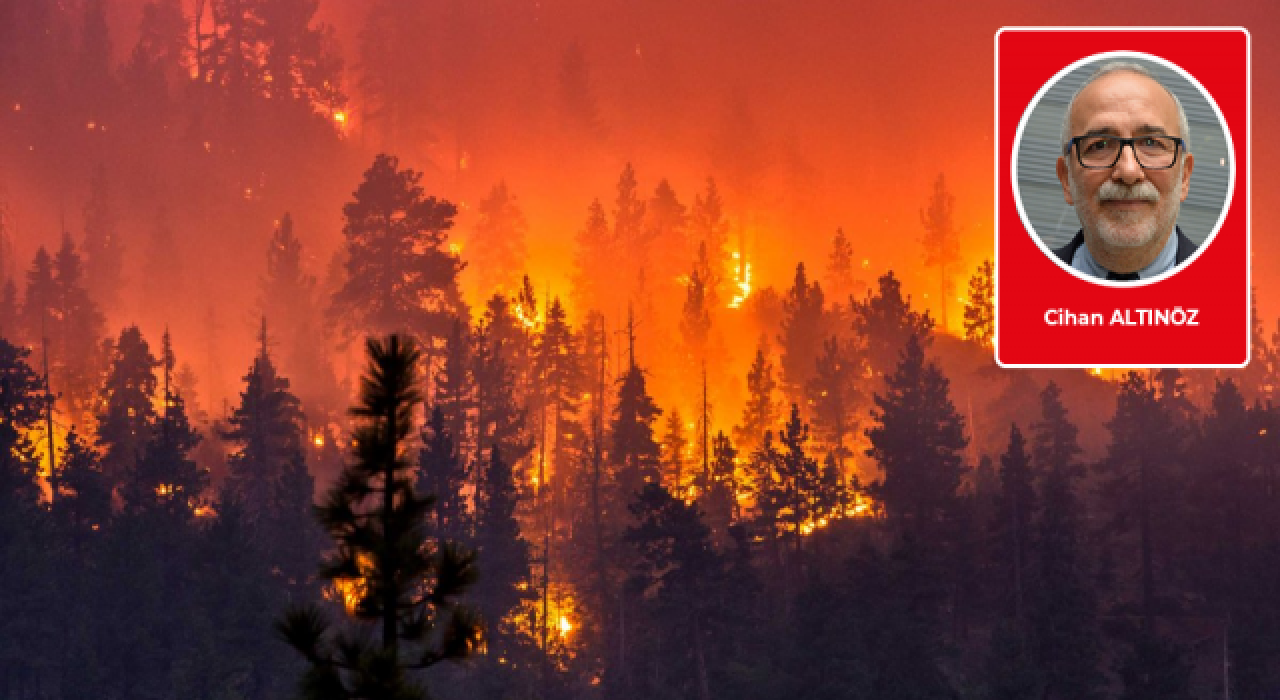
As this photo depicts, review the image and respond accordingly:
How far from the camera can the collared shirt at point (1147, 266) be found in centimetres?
2478

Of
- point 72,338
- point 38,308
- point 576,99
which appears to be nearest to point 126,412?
point 72,338

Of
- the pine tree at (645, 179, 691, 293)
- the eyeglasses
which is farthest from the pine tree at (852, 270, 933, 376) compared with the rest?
the eyeglasses

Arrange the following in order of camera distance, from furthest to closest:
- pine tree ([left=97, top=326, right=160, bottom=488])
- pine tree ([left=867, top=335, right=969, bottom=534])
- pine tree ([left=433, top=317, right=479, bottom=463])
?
pine tree ([left=433, top=317, right=479, bottom=463]) → pine tree ([left=97, top=326, right=160, bottom=488]) → pine tree ([left=867, top=335, right=969, bottom=534])

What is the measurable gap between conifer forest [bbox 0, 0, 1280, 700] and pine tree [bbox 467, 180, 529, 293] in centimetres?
42

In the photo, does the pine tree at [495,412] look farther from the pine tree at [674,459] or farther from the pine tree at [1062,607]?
the pine tree at [1062,607]

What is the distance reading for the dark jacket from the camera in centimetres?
2542

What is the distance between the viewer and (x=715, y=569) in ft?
198

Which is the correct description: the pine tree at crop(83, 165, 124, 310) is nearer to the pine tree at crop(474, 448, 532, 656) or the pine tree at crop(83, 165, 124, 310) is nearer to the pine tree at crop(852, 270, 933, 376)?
the pine tree at crop(852, 270, 933, 376)

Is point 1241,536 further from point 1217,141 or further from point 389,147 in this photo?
point 389,147

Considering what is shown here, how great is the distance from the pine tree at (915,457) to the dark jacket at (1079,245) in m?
40.9

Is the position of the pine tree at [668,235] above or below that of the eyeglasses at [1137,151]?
above

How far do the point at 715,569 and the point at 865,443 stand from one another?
41496mm

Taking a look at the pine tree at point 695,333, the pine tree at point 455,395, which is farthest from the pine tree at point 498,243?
the pine tree at point 455,395

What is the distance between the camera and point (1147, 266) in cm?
2486
